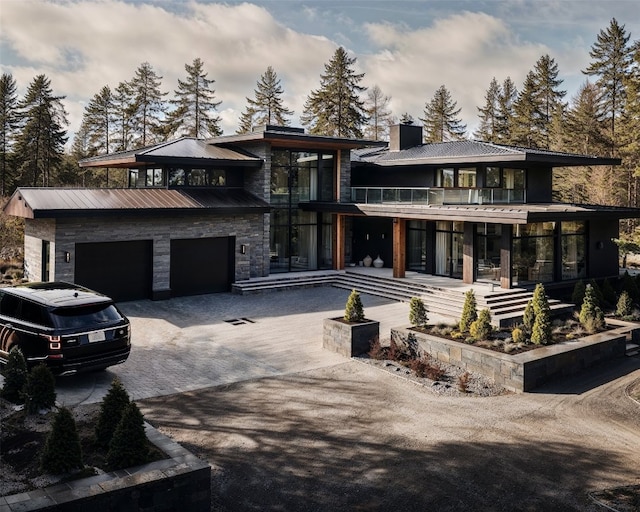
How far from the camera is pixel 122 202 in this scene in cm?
1898

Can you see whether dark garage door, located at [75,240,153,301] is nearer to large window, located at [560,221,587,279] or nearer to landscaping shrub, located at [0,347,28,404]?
landscaping shrub, located at [0,347,28,404]

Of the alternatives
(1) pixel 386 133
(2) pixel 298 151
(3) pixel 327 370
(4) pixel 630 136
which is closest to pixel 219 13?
(3) pixel 327 370

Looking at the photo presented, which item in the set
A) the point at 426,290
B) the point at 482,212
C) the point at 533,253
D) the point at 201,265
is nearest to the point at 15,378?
the point at 201,265

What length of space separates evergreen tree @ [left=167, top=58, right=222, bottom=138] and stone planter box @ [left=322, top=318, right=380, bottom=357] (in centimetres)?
4080

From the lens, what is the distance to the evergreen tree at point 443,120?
57812 millimetres

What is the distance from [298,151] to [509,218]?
10176 millimetres

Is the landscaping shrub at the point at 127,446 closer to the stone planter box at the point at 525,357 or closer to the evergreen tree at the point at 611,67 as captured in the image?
the stone planter box at the point at 525,357

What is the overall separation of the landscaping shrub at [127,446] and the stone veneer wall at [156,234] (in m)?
12.6

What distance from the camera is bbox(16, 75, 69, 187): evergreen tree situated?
42531 millimetres

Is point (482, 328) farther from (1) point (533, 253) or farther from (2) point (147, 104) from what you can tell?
(2) point (147, 104)

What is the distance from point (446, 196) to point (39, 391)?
17.3 meters

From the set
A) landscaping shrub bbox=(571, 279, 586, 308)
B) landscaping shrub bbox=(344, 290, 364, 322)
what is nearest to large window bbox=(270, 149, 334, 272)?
landscaping shrub bbox=(344, 290, 364, 322)

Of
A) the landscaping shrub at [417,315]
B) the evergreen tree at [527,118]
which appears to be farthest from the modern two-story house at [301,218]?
the evergreen tree at [527,118]

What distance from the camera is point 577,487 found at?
24.7 ft
